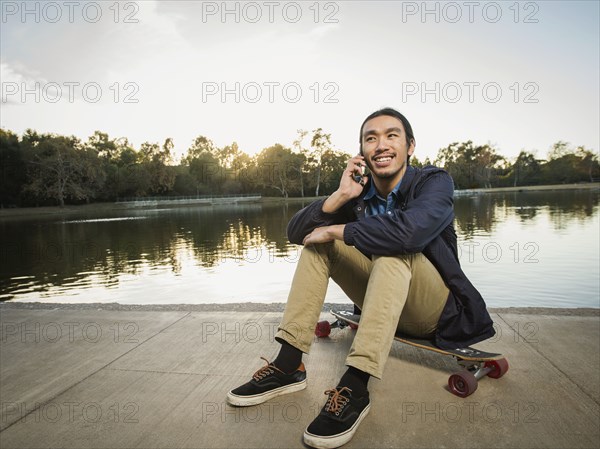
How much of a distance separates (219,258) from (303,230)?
8.90 m

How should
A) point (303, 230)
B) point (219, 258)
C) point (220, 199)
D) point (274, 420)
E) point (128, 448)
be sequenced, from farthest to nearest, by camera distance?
point (220, 199)
point (219, 258)
point (303, 230)
point (274, 420)
point (128, 448)

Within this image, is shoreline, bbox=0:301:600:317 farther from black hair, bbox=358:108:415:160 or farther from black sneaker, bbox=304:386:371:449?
black sneaker, bbox=304:386:371:449

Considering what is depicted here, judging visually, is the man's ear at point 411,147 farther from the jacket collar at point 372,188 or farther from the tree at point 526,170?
the tree at point 526,170

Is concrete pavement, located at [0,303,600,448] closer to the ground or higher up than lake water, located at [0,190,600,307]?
higher up

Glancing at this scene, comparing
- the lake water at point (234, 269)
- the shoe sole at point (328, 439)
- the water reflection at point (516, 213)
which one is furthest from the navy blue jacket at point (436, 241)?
the water reflection at point (516, 213)

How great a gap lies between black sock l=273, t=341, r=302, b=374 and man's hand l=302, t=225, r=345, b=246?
0.57 meters

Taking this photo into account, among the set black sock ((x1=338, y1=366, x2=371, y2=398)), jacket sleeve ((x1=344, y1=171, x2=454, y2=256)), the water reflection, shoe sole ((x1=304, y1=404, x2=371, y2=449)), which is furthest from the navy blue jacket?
the water reflection

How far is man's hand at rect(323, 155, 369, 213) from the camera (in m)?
2.36

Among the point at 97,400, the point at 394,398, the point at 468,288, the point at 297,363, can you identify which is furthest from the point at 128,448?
the point at 468,288

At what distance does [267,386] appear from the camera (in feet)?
6.66

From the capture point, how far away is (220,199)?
193 feet

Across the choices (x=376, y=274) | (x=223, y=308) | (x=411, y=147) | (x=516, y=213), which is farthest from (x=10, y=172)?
(x=376, y=274)

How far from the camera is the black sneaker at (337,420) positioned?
1.64m

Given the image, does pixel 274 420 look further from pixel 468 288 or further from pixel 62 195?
pixel 62 195
